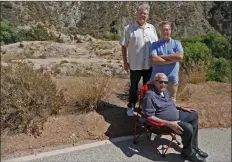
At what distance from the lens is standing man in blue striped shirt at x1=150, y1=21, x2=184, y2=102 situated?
16.4ft

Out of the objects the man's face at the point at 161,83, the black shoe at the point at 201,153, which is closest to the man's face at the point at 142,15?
the man's face at the point at 161,83

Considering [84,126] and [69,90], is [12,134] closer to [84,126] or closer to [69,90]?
[84,126]

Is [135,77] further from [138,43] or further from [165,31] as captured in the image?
[165,31]

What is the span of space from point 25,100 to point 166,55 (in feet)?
7.31

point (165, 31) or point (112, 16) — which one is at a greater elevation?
point (165, 31)

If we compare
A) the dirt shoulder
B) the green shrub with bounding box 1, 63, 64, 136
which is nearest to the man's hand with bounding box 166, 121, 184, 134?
the dirt shoulder

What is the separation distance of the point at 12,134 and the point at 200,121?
3.15m

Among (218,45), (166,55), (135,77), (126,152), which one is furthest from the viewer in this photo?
(218,45)

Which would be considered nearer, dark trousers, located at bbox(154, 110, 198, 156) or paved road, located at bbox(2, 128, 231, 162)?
dark trousers, located at bbox(154, 110, 198, 156)

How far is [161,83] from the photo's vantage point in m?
4.68

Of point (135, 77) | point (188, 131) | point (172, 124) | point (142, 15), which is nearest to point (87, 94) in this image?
point (135, 77)

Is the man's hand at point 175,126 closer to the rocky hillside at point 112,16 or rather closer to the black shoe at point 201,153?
the black shoe at point 201,153

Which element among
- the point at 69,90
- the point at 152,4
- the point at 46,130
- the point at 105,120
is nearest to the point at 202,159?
the point at 105,120

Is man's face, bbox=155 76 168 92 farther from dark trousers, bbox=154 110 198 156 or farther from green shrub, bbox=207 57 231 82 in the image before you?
green shrub, bbox=207 57 231 82
